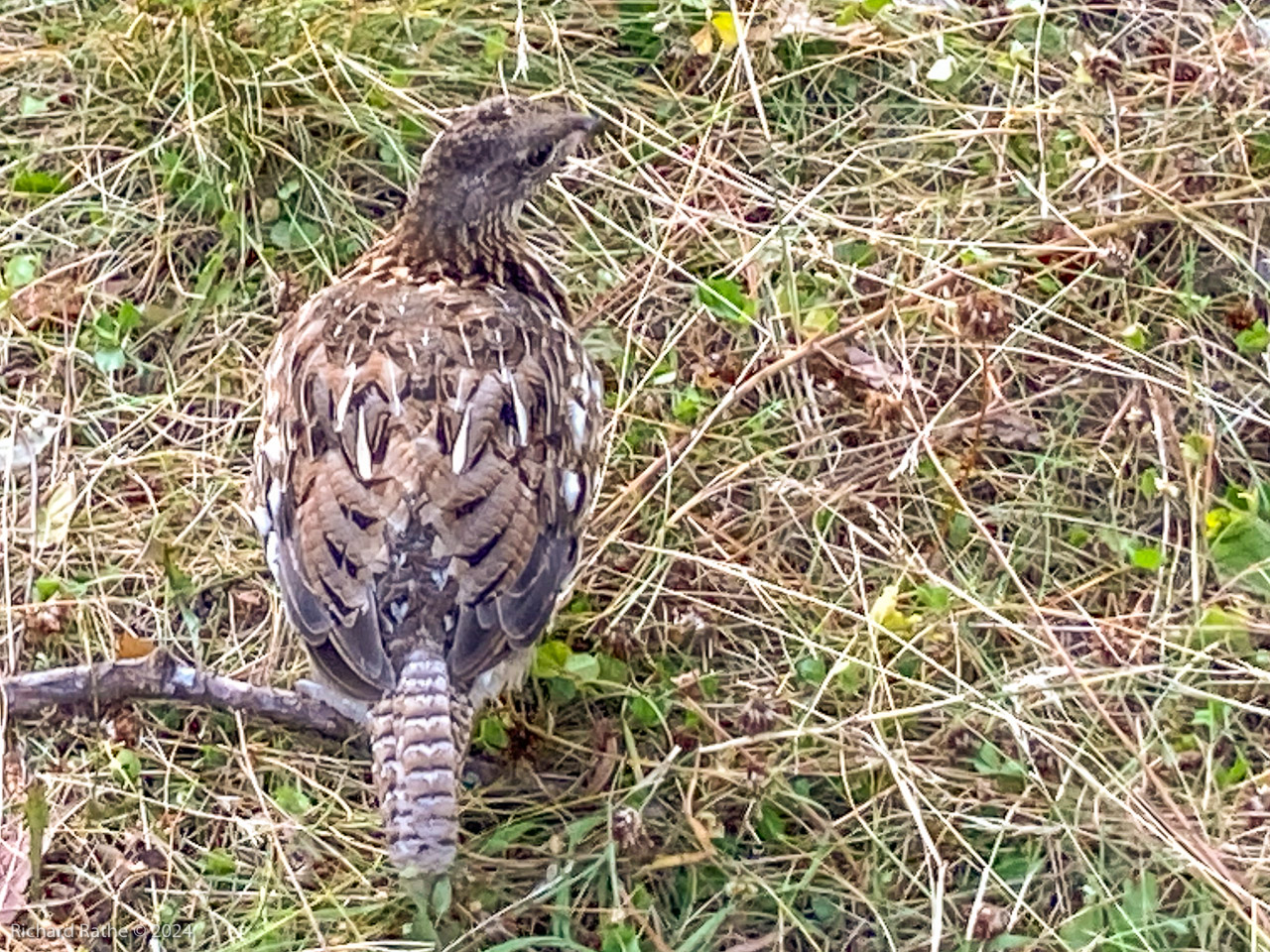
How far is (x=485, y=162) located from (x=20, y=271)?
142 cm

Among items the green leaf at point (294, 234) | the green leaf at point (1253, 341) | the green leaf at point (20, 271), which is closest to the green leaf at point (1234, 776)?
the green leaf at point (1253, 341)

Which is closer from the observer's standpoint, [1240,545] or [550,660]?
[550,660]

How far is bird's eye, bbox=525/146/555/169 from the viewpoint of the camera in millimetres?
3752

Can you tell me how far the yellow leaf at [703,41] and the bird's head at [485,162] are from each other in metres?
1.24

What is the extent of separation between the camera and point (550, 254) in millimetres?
4578

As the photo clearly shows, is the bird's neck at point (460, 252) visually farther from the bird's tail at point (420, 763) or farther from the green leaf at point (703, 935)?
the green leaf at point (703, 935)

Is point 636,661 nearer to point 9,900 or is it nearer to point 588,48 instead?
point 9,900

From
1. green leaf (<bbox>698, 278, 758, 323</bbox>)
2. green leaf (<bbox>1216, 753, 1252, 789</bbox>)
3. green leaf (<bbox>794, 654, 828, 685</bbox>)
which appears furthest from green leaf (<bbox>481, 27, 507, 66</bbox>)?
green leaf (<bbox>1216, 753, 1252, 789</bbox>)

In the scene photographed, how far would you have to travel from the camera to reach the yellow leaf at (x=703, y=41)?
4.93 m

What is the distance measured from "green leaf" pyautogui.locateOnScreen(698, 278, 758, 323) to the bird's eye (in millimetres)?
740

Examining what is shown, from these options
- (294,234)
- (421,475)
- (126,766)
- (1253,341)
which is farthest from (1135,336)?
(126,766)

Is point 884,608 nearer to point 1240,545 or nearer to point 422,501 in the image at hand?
point 1240,545

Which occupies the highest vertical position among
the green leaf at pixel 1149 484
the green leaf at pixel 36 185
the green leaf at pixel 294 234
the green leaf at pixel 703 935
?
the green leaf at pixel 36 185

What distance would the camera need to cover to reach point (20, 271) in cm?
448
